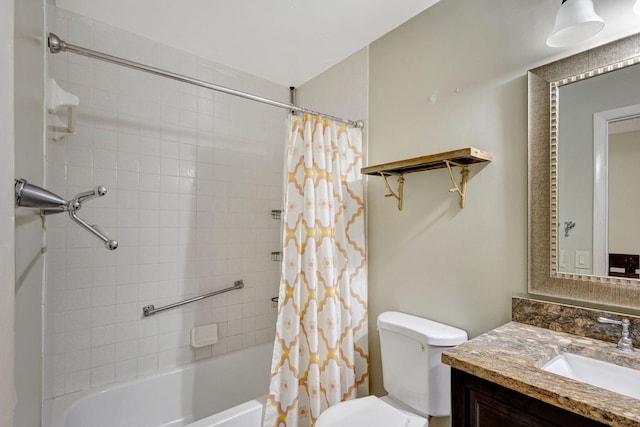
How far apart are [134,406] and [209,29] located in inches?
90.7

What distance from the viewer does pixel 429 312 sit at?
1678 mm

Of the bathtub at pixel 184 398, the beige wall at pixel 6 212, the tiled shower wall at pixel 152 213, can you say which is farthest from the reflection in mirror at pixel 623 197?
the tiled shower wall at pixel 152 213

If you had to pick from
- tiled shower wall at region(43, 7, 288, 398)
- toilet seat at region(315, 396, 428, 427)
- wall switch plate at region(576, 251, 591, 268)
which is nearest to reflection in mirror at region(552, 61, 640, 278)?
wall switch plate at region(576, 251, 591, 268)

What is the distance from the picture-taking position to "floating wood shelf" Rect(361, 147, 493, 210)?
138 cm

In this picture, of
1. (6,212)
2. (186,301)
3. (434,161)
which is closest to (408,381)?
(434,161)

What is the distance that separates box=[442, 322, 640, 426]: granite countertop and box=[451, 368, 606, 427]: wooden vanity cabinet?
0.04 metres

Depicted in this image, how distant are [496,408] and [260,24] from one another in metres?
2.11

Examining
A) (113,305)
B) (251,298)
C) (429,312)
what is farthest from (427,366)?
(113,305)

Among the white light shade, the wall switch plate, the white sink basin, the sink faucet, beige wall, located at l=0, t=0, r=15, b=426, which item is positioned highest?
the white light shade

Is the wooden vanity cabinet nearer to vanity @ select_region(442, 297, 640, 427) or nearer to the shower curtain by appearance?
vanity @ select_region(442, 297, 640, 427)

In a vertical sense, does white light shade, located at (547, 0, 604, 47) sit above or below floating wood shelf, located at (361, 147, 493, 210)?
above

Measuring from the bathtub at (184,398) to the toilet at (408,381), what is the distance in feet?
1.68

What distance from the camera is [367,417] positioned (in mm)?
1438

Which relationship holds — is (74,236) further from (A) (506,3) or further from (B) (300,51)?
(A) (506,3)
